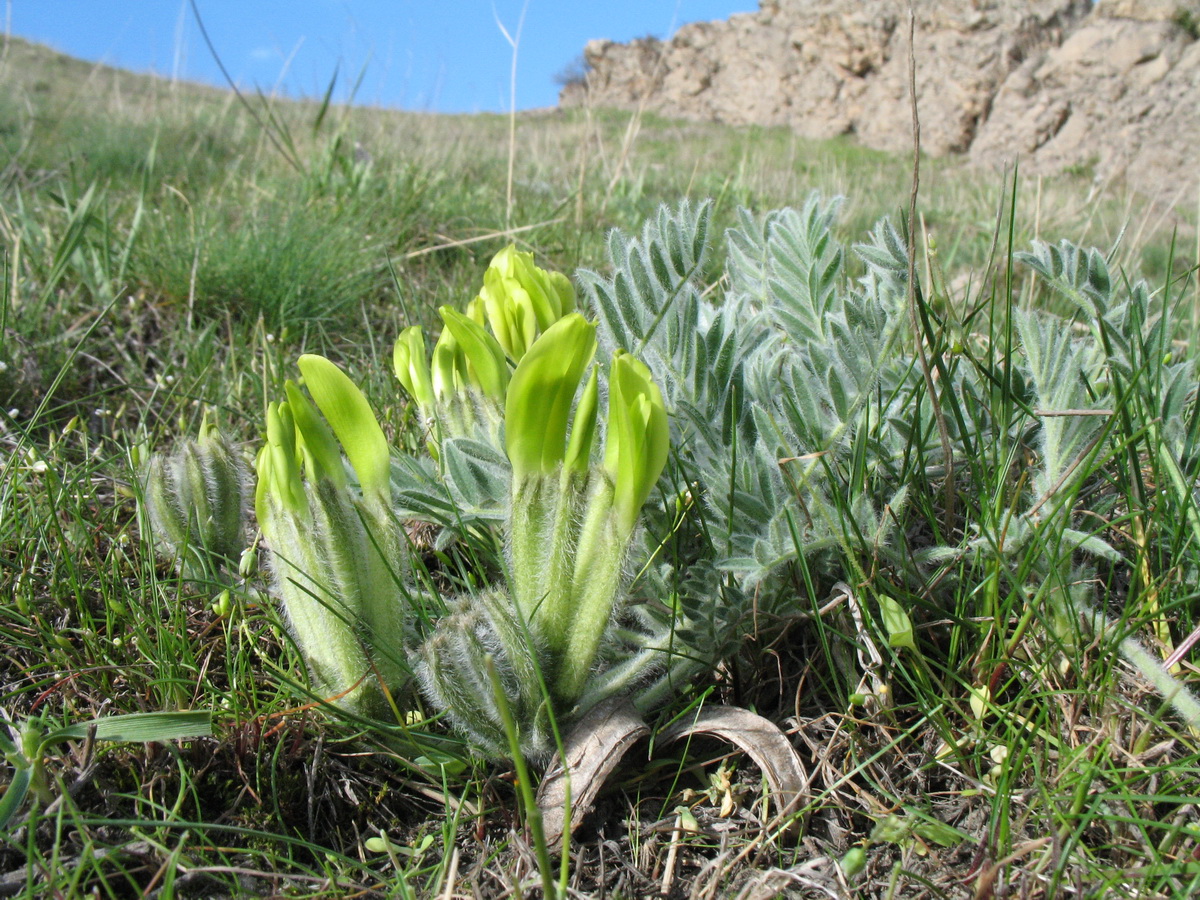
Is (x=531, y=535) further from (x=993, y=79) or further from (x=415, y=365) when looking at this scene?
(x=993, y=79)

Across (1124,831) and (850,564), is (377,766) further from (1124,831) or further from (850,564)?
(1124,831)

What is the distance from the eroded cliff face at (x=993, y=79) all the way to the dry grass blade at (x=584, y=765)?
405 cm

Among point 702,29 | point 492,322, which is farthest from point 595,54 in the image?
point 492,322

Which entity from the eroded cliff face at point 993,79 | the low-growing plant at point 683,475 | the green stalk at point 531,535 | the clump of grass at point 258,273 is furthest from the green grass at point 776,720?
the eroded cliff face at point 993,79

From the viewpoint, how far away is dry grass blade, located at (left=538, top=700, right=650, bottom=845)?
1170 mm

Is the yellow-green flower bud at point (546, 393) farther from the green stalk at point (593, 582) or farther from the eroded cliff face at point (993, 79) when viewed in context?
the eroded cliff face at point (993, 79)

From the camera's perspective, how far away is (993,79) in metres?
18.8

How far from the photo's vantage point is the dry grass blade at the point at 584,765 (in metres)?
1.17

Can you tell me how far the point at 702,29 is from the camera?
33.3 metres

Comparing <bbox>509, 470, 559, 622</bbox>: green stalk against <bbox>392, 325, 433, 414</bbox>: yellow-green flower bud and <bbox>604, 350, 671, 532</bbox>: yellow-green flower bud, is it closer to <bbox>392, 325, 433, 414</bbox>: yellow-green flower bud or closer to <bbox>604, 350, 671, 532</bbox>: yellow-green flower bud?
<bbox>604, 350, 671, 532</bbox>: yellow-green flower bud

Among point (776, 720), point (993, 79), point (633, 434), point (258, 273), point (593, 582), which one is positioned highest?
point (993, 79)

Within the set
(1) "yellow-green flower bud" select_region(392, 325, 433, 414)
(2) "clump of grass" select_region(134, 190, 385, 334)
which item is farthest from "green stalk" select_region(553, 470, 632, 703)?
(2) "clump of grass" select_region(134, 190, 385, 334)

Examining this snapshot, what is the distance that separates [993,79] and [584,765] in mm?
21917

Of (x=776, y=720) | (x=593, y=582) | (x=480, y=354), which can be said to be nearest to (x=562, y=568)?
(x=593, y=582)
